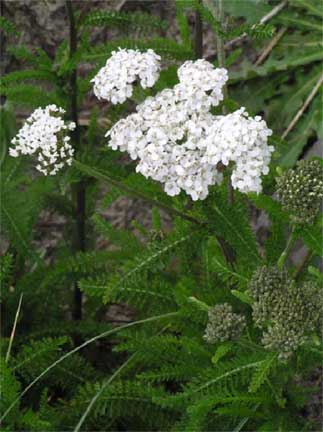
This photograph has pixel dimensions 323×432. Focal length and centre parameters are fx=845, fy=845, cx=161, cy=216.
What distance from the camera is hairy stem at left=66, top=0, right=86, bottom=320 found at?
2646 millimetres

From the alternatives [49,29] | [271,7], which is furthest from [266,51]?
[49,29]

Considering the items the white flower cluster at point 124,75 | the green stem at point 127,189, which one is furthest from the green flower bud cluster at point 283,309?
the white flower cluster at point 124,75

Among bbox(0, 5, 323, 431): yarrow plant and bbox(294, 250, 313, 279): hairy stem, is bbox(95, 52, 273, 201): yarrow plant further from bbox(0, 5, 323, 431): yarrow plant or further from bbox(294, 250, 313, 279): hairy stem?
bbox(294, 250, 313, 279): hairy stem

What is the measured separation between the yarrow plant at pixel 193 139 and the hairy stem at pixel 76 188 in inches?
25.7

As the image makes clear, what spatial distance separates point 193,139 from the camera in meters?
1.93

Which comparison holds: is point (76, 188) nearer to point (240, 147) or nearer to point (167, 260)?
point (167, 260)

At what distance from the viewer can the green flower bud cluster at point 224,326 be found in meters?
2.04

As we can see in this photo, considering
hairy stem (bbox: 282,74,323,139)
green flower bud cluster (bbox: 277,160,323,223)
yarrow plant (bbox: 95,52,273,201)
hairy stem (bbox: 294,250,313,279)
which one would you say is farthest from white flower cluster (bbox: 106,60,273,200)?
hairy stem (bbox: 282,74,323,139)

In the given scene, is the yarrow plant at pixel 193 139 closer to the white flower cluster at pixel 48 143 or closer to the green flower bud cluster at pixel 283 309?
the white flower cluster at pixel 48 143

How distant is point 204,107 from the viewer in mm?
1998

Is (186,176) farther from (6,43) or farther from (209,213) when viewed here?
(6,43)

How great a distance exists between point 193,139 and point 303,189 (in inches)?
11.8

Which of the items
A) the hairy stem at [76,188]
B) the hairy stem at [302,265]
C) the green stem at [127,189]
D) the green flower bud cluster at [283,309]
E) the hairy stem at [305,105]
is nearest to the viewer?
the green flower bud cluster at [283,309]

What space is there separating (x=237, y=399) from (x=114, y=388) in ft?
1.38
